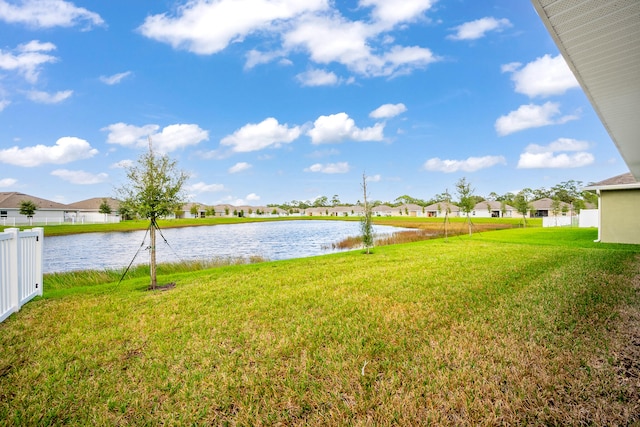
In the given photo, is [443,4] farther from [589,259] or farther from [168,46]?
[168,46]

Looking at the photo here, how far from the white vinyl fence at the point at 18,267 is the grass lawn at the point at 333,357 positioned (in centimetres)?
29

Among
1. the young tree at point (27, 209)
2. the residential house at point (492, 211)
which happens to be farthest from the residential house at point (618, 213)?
the residential house at point (492, 211)

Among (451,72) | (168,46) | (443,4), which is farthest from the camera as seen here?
(451,72)

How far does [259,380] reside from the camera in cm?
304

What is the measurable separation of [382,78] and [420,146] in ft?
31.6

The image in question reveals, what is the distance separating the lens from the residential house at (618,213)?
15.8 m

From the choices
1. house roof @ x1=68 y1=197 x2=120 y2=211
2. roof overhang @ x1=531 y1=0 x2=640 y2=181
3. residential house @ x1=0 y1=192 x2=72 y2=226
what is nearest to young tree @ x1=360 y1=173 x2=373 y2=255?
roof overhang @ x1=531 y1=0 x2=640 y2=181

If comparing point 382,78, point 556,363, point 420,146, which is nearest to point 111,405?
point 556,363

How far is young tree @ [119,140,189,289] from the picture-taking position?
845cm

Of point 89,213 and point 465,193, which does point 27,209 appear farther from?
point 465,193

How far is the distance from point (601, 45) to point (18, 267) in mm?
9582

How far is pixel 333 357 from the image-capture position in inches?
137

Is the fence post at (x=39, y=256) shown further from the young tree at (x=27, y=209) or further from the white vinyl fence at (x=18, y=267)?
the young tree at (x=27, y=209)

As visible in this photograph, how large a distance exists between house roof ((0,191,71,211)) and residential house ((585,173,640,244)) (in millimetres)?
61813
